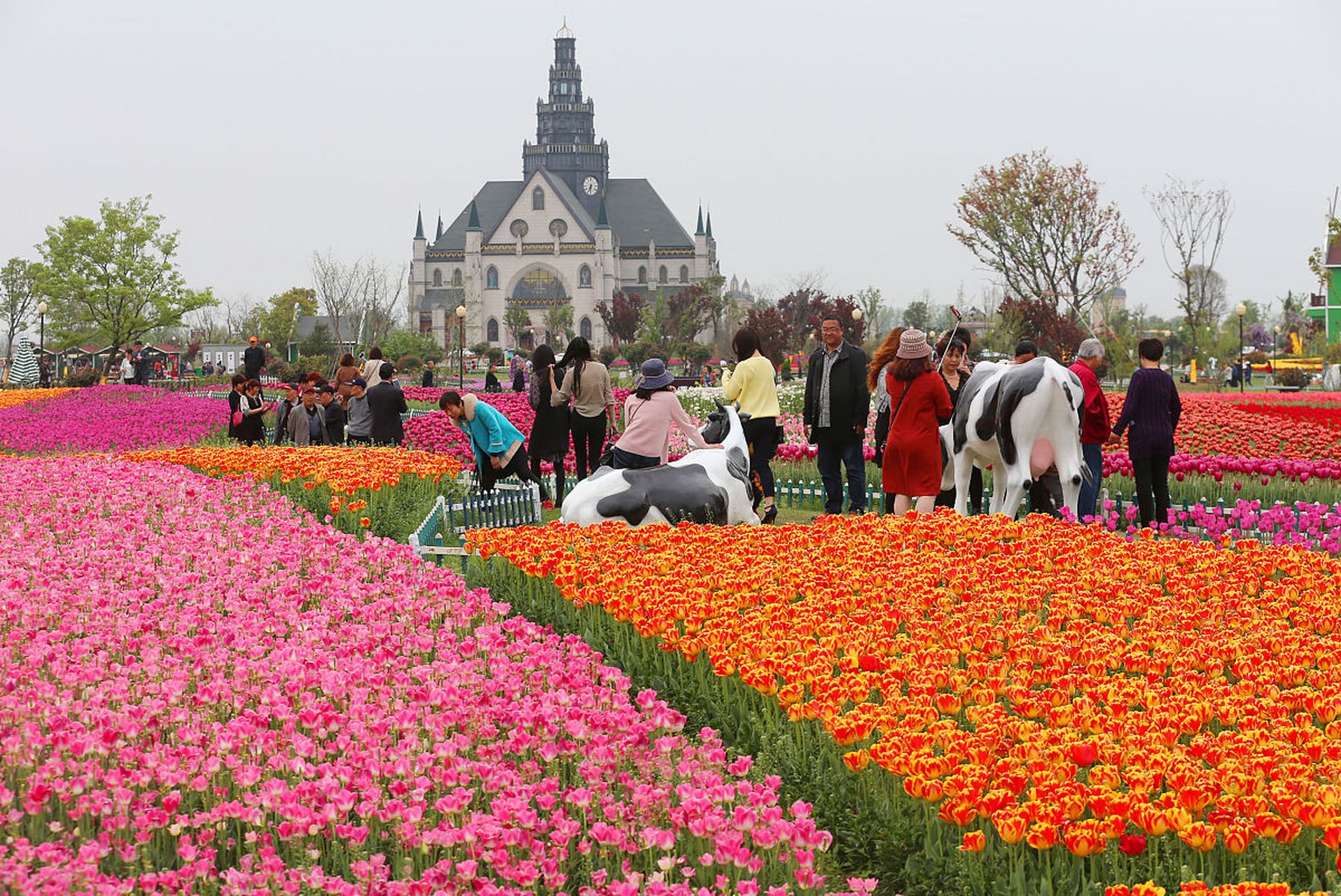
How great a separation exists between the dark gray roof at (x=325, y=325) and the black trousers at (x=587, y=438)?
58118 millimetres

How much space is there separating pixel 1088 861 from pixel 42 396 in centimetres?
3175

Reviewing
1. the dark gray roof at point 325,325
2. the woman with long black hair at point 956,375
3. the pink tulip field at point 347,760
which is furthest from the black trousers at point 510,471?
the dark gray roof at point 325,325

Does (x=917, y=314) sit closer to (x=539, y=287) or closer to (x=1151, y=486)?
(x=539, y=287)

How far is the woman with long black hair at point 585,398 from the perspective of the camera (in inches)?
509

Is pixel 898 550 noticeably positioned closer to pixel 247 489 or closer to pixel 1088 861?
pixel 1088 861

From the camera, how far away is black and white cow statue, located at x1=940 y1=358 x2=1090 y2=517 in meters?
10.1

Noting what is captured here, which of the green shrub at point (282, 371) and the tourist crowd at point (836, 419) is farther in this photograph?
the green shrub at point (282, 371)

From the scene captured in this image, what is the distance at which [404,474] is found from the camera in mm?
11797

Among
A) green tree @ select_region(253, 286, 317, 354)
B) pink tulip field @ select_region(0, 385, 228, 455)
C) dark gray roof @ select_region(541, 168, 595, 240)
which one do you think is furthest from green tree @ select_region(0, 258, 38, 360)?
pink tulip field @ select_region(0, 385, 228, 455)

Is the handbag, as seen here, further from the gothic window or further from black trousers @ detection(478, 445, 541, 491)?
the gothic window

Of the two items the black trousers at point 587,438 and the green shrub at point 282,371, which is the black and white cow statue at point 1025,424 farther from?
the green shrub at point 282,371

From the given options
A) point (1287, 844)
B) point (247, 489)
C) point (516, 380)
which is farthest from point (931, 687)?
point (516, 380)

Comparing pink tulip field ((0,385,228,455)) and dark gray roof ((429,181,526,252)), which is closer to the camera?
pink tulip field ((0,385,228,455))

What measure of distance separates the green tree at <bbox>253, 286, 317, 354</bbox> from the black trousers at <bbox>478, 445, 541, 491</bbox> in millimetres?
68828
